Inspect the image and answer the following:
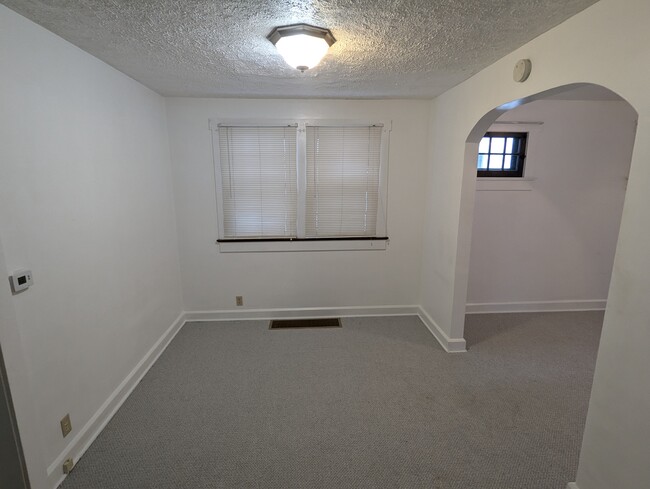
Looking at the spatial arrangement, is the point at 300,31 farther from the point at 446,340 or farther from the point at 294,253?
the point at 446,340

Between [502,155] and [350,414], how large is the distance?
3.12 metres

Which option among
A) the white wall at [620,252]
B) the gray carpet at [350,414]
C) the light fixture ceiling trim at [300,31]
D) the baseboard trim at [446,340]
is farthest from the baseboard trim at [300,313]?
the light fixture ceiling trim at [300,31]

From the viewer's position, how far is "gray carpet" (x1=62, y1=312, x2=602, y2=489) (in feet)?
5.72

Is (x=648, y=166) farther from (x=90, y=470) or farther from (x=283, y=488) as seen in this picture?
(x=90, y=470)

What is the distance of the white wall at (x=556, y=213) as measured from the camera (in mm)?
3438

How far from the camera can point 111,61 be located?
6.96ft

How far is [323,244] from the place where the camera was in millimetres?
3502

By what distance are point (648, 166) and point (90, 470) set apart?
3.03 metres

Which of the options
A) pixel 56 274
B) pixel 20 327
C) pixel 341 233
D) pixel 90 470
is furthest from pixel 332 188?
pixel 90 470

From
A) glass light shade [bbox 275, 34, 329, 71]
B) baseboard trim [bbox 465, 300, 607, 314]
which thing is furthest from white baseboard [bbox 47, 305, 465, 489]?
glass light shade [bbox 275, 34, 329, 71]

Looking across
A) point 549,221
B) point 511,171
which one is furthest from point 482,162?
point 549,221

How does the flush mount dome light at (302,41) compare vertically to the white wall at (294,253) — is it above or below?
above

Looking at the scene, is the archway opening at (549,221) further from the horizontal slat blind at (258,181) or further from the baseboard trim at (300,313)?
the horizontal slat blind at (258,181)

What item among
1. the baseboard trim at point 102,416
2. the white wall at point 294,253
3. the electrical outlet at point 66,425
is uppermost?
the white wall at point 294,253
